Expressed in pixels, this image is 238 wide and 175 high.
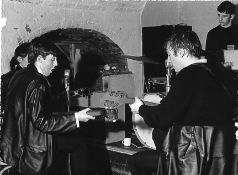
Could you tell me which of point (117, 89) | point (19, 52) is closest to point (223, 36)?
point (117, 89)

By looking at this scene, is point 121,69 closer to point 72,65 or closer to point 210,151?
point 72,65

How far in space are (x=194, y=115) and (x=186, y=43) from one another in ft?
1.99

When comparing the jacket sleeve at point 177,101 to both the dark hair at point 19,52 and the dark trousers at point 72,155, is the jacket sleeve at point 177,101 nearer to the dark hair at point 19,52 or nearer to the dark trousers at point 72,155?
the dark trousers at point 72,155

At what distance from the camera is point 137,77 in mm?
7586

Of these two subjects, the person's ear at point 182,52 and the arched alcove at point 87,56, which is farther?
the arched alcove at point 87,56

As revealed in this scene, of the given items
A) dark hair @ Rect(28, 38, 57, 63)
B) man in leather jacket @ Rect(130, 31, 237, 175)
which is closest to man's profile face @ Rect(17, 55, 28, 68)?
dark hair @ Rect(28, 38, 57, 63)

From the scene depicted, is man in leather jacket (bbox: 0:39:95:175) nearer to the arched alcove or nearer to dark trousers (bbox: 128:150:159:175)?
dark trousers (bbox: 128:150:159:175)

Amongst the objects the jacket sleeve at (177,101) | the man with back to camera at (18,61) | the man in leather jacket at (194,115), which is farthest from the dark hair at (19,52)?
the jacket sleeve at (177,101)

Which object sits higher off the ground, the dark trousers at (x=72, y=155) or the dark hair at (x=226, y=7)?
the dark hair at (x=226, y=7)

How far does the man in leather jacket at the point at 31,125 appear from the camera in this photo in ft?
10.9

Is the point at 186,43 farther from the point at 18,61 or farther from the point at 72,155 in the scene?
the point at 18,61

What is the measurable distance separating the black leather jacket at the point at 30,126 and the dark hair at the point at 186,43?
3.91 ft

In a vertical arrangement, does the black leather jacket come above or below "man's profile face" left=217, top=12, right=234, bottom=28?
below

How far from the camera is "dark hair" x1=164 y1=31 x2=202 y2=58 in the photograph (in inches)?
120
